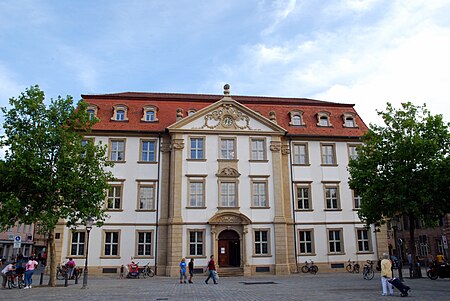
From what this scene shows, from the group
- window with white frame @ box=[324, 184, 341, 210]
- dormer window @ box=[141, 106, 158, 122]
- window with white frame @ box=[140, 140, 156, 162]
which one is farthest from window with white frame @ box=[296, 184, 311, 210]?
dormer window @ box=[141, 106, 158, 122]

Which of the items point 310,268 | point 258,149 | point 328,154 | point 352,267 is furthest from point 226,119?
Answer: point 352,267

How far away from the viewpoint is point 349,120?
1538 inches

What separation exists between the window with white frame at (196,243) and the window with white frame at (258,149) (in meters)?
7.93

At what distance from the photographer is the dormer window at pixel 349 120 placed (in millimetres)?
38719

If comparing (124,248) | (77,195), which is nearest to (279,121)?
(124,248)

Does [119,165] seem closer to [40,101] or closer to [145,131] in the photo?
[145,131]

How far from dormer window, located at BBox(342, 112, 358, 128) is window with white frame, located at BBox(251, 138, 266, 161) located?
346 inches

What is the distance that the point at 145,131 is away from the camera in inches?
1383

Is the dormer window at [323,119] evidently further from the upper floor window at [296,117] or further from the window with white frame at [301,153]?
the window with white frame at [301,153]

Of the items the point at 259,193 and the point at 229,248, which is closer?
the point at 229,248

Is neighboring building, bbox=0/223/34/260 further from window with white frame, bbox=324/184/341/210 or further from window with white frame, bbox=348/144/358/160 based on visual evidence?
window with white frame, bbox=348/144/358/160

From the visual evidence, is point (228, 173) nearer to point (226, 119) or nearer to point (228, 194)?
point (228, 194)

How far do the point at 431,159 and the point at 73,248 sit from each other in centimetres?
2710

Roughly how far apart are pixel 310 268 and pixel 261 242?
4519 mm
